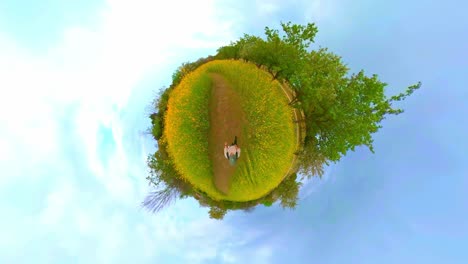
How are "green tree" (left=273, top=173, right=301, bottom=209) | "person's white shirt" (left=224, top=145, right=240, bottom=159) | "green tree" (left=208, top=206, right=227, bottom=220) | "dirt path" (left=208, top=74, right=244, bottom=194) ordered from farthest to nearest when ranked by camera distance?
"green tree" (left=208, top=206, right=227, bottom=220) < "green tree" (left=273, top=173, right=301, bottom=209) < "dirt path" (left=208, top=74, right=244, bottom=194) < "person's white shirt" (left=224, top=145, right=240, bottom=159)

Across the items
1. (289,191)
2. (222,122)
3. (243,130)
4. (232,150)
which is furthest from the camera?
(289,191)

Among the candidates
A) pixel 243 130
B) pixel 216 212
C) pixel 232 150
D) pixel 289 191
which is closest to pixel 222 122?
pixel 243 130

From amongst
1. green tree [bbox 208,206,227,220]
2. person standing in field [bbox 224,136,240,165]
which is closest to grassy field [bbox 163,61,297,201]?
person standing in field [bbox 224,136,240,165]

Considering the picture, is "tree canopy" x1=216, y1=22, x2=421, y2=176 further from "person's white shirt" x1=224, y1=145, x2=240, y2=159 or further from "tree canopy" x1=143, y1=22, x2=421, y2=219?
"person's white shirt" x1=224, y1=145, x2=240, y2=159

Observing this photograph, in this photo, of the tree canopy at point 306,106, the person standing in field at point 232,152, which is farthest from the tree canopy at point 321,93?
the person standing in field at point 232,152

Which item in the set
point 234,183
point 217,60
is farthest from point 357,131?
point 217,60

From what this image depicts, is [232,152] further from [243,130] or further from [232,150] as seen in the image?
[243,130]
